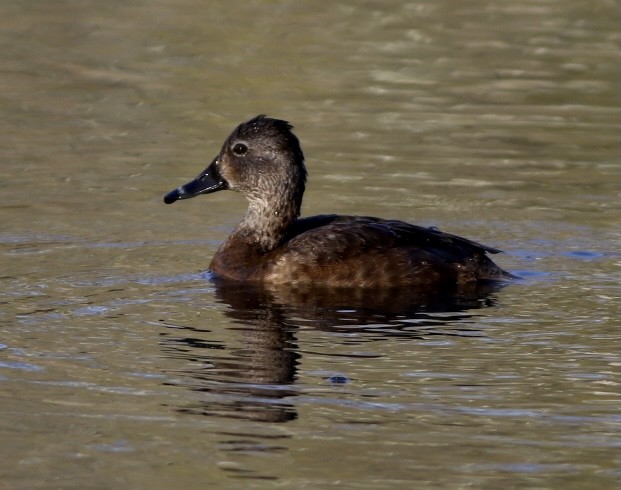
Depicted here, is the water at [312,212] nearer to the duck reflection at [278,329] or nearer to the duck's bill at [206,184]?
the duck reflection at [278,329]

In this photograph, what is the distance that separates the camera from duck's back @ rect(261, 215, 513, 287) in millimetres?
9828

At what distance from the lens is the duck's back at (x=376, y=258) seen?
983 cm

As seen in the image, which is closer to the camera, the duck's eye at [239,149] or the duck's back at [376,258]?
the duck's back at [376,258]

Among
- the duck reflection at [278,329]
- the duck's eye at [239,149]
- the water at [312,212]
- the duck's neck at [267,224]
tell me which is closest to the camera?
the water at [312,212]

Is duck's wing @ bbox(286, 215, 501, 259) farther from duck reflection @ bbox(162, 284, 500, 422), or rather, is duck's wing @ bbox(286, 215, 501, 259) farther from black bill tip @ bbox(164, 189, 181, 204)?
black bill tip @ bbox(164, 189, 181, 204)

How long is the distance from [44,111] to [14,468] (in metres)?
10.0

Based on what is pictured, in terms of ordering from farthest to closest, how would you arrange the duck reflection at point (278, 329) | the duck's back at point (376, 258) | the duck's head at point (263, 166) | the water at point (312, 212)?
1. the duck's head at point (263, 166)
2. the duck's back at point (376, 258)
3. the duck reflection at point (278, 329)
4. the water at point (312, 212)

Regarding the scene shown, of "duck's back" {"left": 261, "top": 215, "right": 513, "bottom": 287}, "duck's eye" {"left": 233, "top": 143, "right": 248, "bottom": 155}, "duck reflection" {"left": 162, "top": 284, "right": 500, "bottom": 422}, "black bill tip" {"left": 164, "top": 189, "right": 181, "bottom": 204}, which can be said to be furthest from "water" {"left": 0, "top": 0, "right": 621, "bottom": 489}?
"duck's eye" {"left": 233, "top": 143, "right": 248, "bottom": 155}

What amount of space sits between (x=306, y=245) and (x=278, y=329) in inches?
57.9

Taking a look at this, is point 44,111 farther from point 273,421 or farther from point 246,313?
point 273,421

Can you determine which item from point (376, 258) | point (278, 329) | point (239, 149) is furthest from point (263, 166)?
point (278, 329)

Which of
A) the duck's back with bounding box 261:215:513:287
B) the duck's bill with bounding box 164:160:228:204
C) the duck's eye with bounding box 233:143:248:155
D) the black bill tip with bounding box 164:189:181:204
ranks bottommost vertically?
the duck's back with bounding box 261:215:513:287

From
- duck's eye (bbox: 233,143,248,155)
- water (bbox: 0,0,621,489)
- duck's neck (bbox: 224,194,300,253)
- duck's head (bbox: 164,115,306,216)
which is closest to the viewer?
water (bbox: 0,0,621,489)

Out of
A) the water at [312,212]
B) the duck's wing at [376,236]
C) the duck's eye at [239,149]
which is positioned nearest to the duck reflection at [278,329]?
the water at [312,212]
